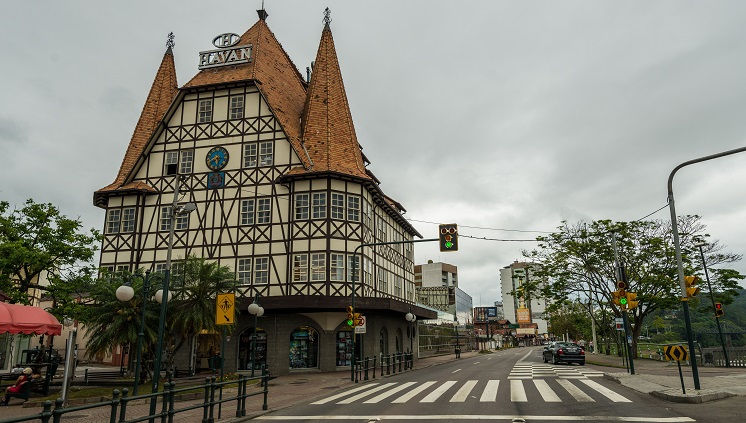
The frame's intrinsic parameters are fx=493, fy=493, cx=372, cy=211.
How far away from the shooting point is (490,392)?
15922 millimetres

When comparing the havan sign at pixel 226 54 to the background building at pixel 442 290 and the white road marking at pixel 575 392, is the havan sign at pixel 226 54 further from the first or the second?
the background building at pixel 442 290

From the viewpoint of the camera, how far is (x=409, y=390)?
57.8 ft

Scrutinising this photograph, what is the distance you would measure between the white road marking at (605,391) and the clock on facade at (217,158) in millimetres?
24910

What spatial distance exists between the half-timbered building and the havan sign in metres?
0.10

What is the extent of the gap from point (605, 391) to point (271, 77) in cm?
2996

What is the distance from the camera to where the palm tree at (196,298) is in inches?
904

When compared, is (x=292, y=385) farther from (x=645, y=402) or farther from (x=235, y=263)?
(x=645, y=402)

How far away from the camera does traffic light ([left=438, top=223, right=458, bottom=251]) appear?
65.0 feet

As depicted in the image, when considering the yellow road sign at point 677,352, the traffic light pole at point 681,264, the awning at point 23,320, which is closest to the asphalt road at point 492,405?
the yellow road sign at point 677,352

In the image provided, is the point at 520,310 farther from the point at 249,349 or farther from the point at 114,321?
the point at 114,321

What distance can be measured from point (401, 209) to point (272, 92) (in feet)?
55.0

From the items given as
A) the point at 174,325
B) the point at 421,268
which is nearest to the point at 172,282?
the point at 174,325

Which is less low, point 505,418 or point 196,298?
point 196,298

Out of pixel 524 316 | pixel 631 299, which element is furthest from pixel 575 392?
pixel 524 316
